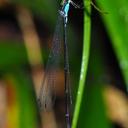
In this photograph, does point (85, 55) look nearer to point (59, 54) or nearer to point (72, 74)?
point (59, 54)

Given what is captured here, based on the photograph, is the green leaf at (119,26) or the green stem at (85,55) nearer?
the green stem at (85,55)

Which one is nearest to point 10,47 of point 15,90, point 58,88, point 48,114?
point 15,90

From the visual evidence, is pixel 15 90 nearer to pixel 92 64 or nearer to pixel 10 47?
pixel 10 47

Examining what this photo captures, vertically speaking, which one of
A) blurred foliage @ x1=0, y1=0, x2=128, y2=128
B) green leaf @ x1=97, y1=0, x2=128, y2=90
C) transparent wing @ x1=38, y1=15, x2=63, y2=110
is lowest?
blurred foliage @ x1=0, y1=0, x2=128, y2=128

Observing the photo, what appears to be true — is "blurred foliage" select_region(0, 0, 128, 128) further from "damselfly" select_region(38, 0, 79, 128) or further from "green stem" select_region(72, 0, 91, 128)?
"green stem" select_region(72, 0, 91, 128)

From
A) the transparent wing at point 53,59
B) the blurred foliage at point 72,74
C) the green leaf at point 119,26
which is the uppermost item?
the green leaf at point 119,26

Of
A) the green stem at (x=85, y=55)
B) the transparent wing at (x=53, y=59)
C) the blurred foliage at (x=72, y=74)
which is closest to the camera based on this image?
the green stem at (x=85, y=55)

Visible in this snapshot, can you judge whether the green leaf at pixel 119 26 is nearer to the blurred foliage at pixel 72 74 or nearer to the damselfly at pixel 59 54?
the damselfly at pixel 59 54

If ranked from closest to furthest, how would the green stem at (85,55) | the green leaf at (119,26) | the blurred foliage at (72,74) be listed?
the green stem at (85,55), the green leaf at (119,26), the blurred foliage at (72,74)

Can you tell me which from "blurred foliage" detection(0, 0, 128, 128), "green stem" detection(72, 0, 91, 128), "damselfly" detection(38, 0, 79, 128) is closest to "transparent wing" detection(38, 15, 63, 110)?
"damselfly" detection(38, 0, 79, 128)

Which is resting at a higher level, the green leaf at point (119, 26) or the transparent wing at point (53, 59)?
the green leaf at point (119, 26)

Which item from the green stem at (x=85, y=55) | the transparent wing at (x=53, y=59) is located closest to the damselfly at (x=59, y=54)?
the transparent wing at (x=53, y=59)

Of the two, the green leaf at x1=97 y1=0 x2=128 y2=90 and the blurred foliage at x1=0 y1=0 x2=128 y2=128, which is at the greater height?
the green leaf at x1=97 y1=0 x2=128 y2=90
